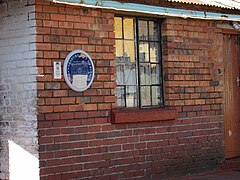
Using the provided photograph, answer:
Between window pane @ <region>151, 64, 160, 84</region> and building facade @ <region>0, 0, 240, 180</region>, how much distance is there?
2 centimetres

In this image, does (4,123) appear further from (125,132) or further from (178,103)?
(178,103)

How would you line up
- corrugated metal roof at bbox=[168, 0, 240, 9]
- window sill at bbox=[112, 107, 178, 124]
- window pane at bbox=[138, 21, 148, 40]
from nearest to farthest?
window sill at bbox=[112, 107, 178, 124] < window pane at bbox=[138, 21, 148, 40] < corrugated metal roof at bbox=[168, 0, 240, 9]

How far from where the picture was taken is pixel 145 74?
9016 millimetres

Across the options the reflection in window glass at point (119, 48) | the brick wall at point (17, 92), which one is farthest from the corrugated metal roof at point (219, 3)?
the brick wall at point (17, 92)

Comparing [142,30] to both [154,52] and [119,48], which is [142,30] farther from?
[119,48]

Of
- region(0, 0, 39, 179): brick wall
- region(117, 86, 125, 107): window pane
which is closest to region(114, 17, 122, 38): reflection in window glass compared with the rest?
region(117, 86, 125, 107): window pane

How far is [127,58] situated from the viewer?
8.78m

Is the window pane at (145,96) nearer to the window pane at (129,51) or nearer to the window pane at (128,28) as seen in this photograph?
the window pane at (129,51)

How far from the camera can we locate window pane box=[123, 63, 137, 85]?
28.7 feet

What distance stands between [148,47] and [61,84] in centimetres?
200

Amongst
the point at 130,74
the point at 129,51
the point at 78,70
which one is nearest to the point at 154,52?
the point at 129,51

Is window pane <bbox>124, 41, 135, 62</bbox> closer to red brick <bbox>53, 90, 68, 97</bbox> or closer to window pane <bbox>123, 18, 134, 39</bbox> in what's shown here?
window pane <bbox>123, 18, 134, 39</bbox>

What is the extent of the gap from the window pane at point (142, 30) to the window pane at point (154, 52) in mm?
202

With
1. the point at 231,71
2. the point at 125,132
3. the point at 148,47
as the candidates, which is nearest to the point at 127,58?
the point at 148,47
